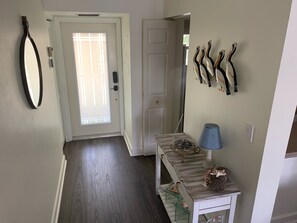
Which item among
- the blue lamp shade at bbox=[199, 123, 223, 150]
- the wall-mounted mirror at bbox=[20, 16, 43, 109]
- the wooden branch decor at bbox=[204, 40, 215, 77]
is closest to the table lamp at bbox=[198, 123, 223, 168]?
the blue lamp shade at bbox=[199, 123, 223, 150]

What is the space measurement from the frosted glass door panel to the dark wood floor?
0.60m

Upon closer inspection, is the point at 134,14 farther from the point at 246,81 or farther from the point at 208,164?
the point at 208,164

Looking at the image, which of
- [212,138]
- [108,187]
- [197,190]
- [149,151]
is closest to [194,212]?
[197,190]

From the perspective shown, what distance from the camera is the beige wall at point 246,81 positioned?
131 cm

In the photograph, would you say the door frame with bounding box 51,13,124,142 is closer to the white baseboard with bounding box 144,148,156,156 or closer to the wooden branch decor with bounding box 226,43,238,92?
the white baseboard with bounding box 144,148,156,156

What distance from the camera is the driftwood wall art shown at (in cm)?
160

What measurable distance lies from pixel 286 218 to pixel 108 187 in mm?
1998

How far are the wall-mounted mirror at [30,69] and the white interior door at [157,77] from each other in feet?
4.96

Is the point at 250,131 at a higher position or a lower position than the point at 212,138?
higher

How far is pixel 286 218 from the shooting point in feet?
7.10

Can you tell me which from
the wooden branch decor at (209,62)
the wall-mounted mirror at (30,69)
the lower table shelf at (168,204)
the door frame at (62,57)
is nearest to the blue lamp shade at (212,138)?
the wooden branch decor at (209,62)

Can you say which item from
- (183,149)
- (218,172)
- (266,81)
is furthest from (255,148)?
(183,149)

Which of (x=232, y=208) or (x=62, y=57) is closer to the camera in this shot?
(x=232, y=208)

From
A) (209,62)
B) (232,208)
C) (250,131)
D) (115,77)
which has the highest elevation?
(209,62)
